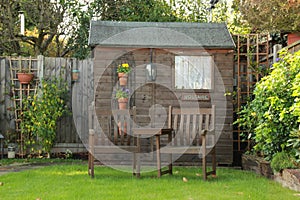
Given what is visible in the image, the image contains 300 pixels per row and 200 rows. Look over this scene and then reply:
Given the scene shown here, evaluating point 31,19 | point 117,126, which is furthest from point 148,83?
point 31,19

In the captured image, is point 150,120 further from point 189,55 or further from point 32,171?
point 32,171

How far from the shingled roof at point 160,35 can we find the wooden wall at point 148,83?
0.12 m

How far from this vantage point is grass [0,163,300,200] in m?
4.75

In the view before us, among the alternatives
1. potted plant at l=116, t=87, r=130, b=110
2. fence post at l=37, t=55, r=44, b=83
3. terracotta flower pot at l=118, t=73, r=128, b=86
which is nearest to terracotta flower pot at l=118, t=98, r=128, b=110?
potted plant at l=116, t=87, r=130, b=110

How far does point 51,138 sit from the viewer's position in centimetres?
809

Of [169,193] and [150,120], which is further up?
[150,120]

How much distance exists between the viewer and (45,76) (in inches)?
327

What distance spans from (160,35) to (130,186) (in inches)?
126

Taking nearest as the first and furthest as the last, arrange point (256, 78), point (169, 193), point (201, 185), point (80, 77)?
point (169, 193) < point (201, 185) < point (256, 78) < point (80, 77)

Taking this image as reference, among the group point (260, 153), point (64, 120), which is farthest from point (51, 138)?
point (260, 153)

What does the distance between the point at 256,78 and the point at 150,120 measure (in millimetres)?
1927

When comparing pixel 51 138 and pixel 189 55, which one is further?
pixel 51 138

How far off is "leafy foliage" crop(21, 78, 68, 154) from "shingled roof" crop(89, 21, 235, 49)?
1.29 metres

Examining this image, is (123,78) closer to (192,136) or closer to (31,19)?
(192,136)
